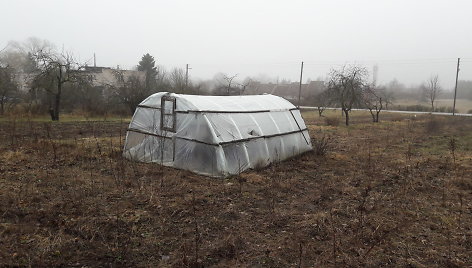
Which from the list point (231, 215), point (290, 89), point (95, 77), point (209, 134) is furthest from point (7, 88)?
point (290, 89)

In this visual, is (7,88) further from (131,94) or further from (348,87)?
(348,87)

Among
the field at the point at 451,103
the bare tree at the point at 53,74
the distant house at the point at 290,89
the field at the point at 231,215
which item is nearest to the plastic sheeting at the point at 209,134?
the field at the point at 231,215

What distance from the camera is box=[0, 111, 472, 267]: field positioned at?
15.6ft

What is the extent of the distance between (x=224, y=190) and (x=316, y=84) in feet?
171

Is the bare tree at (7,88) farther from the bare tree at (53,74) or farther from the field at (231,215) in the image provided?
the field at (231,215)

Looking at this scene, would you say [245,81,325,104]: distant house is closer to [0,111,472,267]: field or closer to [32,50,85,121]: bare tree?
[32,50,85,121]: bare tree

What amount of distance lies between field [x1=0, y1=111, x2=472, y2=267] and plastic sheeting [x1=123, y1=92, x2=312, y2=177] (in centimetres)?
53

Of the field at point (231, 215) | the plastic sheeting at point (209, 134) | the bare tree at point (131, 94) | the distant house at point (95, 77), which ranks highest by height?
the distant house at point (95, 77)

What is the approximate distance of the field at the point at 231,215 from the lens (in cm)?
477

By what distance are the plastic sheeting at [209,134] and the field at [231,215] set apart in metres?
0.53

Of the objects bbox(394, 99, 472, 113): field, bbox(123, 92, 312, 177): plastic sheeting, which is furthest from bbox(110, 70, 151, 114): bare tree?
bbox(394, 99, 472, 113): field

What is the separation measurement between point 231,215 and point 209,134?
3.25m

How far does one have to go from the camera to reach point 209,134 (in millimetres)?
9117

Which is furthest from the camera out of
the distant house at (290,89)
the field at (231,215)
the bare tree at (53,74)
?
the distant house at (290,89)
